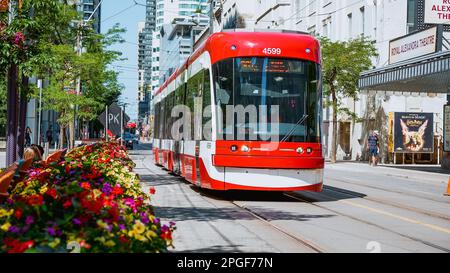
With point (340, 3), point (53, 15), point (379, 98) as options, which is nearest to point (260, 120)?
point (53, 15)

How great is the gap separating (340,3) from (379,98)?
374 inches

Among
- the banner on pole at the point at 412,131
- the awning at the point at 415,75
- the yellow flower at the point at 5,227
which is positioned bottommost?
the yellow flower at the point at 5,227

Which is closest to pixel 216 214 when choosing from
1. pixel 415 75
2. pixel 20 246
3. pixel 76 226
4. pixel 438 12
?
pixel 76 226

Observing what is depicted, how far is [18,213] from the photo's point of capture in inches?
173

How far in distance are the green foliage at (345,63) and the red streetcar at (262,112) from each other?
23.8 meters

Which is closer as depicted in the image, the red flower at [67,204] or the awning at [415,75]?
the red flower at [67,204]

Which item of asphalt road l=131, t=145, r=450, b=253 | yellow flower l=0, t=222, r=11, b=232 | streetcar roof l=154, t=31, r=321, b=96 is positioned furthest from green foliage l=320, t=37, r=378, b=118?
yellow flower l=0, t=222, r=11, b=232

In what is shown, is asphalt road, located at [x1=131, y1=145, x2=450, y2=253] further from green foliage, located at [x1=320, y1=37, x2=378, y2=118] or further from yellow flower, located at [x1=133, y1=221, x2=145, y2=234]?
green foliage, located at [x1=320, y1=37, x2=378, y2=118]

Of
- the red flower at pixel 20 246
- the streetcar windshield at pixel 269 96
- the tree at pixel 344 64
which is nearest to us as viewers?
the red flower at pixel 20 246

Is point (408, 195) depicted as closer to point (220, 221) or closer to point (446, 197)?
point (446, 197)

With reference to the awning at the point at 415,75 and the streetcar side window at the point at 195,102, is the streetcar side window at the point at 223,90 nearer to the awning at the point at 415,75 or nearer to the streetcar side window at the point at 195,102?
the streetcar side window at the point at 195,102

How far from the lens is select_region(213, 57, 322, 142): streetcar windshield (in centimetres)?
1404

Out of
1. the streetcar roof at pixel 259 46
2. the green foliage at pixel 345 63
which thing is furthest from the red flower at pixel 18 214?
the green foliage at pixel 345 63

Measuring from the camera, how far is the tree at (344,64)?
126ft
